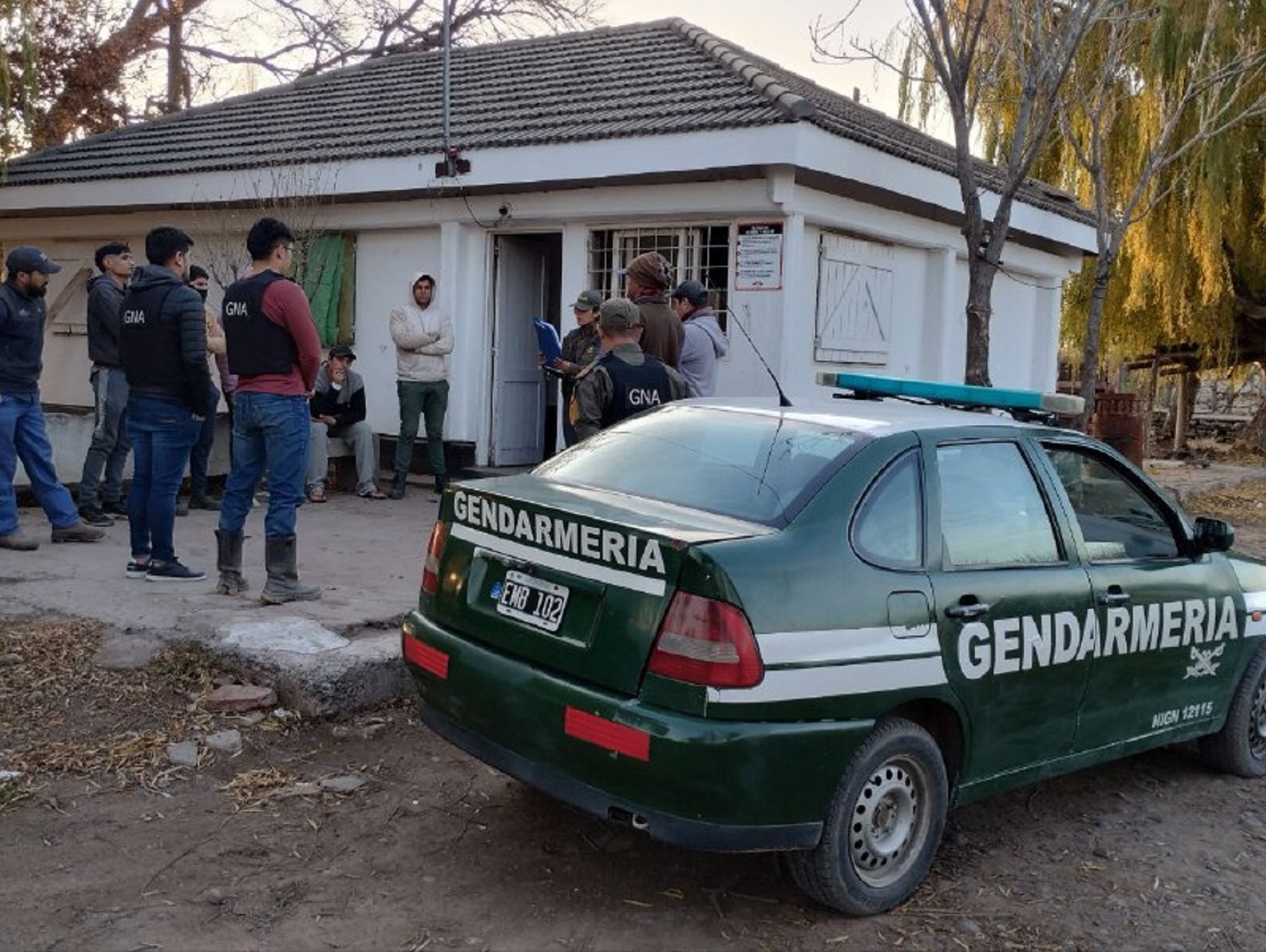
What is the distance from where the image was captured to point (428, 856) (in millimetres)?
3951

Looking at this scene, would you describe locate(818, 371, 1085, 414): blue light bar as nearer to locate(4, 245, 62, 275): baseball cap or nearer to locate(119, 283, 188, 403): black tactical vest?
locate(119, 283, 188, 403): black tactical vest

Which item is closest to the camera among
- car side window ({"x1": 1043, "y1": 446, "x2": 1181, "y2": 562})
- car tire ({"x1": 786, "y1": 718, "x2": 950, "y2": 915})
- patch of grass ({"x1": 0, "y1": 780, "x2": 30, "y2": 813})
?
car tire ({"x1": 786, "y1": 718, "x2": 950, "y2": 915})

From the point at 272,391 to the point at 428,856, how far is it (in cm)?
274

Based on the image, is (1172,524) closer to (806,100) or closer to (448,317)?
(806,100)

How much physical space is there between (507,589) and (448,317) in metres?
6.81

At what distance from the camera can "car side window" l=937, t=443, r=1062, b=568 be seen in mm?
3889

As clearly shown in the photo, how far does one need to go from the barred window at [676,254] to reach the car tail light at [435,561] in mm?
5814

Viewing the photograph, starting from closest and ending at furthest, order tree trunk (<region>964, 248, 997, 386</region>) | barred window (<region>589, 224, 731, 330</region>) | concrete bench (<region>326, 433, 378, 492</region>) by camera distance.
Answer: tree trunk (<region>964, 248, 997, 386</region>), barred window (<region>589, 224, 731, 330</region>), concrete bench (<region>326, 433, 378, 492</region>)

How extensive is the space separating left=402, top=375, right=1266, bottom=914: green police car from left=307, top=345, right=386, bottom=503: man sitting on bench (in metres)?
5.76

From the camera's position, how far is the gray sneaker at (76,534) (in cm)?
751

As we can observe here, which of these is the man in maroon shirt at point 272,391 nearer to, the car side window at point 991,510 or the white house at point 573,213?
the car side window at point 991,510

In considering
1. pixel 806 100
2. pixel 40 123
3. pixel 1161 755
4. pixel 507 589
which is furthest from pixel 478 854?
pixel 40 123

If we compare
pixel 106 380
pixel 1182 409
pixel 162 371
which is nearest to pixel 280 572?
pixel 162 371

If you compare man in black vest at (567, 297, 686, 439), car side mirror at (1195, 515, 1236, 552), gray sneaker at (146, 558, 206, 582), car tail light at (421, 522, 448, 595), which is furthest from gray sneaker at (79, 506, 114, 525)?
car side mirror at (1195, 515, 1236, 552)
